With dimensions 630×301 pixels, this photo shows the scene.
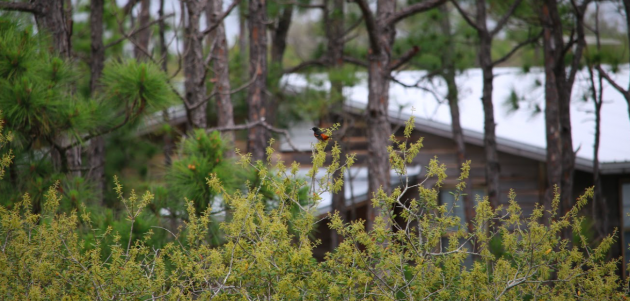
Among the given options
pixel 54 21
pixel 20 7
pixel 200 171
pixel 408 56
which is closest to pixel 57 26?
pixel 54 21

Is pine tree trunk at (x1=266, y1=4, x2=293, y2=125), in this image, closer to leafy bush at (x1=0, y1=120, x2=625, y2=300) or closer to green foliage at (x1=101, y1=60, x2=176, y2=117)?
green foliage at (x1=101, y1=60, x2=176, y2=117)

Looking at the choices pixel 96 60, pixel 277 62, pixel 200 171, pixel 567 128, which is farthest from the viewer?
pixel 277 62

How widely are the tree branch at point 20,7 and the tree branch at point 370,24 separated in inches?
108

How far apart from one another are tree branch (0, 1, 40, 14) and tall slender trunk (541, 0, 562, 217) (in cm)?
492

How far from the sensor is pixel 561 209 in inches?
258

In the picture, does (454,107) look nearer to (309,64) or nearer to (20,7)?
(309,64)

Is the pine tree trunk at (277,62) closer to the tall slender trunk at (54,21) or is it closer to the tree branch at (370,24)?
the tree branch at (370,24)

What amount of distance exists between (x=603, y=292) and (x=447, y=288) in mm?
719

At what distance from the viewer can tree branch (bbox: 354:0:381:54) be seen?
5391mm

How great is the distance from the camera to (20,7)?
16.8 feet

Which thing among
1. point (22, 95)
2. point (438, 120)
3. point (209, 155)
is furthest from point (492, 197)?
point (22, 95)

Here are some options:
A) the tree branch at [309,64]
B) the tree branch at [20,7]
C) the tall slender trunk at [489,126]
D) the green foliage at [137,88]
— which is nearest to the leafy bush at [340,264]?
the green foliage at [137,88]

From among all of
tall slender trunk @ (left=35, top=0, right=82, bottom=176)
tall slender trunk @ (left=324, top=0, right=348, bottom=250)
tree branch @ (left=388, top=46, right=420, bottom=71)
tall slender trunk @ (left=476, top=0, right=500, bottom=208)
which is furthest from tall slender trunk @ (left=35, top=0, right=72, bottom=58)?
tall slender trunk @ (left=476, top=0, right=500, bottom=208)

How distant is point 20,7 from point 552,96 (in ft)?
17.8
